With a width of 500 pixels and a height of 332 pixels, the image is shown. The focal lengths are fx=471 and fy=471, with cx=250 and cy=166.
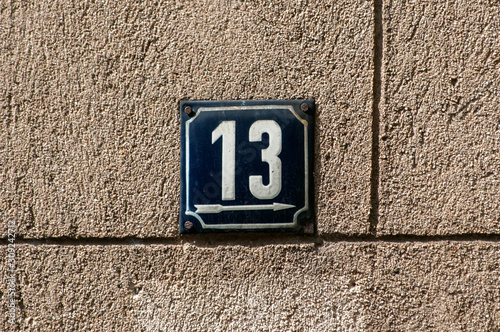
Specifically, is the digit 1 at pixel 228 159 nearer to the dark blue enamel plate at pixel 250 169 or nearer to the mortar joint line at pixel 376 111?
the dark blue enamel plate at pixel 250 169

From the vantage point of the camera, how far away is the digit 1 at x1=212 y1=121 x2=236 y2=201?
1.77 metres

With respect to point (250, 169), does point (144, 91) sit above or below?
above

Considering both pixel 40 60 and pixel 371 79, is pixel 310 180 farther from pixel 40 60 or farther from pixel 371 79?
pixel 40 60

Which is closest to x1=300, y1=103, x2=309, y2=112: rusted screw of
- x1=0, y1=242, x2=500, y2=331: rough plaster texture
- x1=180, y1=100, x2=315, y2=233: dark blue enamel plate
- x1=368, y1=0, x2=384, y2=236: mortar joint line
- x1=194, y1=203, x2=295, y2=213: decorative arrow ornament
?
x1=180, y1=100, x2=315, y2=233: dark blue enamel plate

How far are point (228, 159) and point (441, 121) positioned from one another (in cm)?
81

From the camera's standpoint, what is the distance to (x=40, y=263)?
1.83m

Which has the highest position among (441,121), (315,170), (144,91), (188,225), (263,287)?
(144,91)

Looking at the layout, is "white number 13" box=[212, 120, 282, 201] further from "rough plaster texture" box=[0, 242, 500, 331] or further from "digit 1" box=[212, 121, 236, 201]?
"rough plaster texture" box=[0, 242, 500, 331]

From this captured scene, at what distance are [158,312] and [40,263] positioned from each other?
0.50 meters

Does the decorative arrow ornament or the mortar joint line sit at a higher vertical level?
the mortar joint line

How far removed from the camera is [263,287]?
1779 mm

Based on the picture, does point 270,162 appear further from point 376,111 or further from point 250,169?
point 376,111

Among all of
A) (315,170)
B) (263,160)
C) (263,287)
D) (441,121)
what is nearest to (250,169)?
(263,160)

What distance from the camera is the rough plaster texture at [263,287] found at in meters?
1.74
